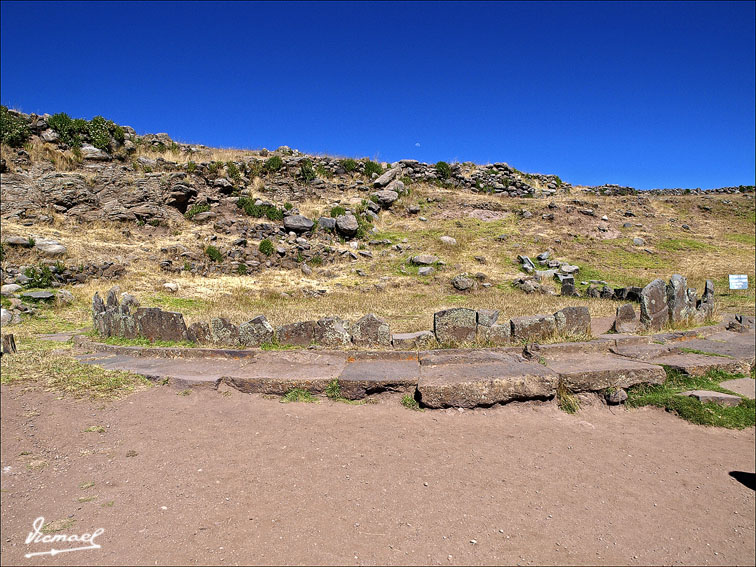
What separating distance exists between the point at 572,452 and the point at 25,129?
977 inches

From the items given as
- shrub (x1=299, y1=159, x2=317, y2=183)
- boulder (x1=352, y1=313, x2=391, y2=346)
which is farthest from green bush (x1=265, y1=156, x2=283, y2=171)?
boulder (x1=352, y1=313, x2=391, y2=346)

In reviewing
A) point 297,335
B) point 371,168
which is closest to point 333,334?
point 297,335

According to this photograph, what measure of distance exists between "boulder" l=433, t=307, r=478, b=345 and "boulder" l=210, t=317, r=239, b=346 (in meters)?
3.28

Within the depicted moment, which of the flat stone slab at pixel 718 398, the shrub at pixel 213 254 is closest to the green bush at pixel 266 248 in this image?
the shrub at pixel 213 254

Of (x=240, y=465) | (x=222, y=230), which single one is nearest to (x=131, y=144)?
(x=222, y=230)

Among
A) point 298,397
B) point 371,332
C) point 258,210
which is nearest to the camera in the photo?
point 298,397

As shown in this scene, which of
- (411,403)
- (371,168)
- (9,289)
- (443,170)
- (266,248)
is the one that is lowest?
(411,403)

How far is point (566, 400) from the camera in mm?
5027

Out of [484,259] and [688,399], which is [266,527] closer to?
[688,399]

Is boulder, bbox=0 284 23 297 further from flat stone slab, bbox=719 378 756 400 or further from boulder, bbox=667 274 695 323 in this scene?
boulder, bbox=667 274 695 323

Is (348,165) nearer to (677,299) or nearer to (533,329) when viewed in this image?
(677,299)

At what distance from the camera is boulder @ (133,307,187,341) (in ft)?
23.5

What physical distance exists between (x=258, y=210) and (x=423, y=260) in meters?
8.68

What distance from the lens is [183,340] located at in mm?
7137
